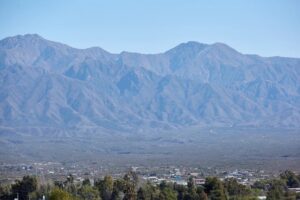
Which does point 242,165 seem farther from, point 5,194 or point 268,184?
point 5,194

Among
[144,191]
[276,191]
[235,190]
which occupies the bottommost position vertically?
[276,191]

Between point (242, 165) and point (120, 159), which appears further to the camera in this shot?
point (120, 159)

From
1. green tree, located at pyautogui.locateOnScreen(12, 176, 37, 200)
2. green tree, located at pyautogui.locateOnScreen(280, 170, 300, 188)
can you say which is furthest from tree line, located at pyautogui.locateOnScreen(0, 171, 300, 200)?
green tree, located at pyautogui.locateOnScreen(280, 170, 300, 188)

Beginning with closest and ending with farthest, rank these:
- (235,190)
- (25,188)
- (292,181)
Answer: (235,190) < (25,188) < (292,181)

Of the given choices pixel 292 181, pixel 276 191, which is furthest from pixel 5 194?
pixel 292 181

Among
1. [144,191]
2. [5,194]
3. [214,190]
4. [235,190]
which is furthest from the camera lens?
[5,194]

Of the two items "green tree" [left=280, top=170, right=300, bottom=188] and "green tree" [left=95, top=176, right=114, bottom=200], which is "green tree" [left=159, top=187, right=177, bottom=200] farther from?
"green tree" [left=280, top=170, right=300, bottom=188]

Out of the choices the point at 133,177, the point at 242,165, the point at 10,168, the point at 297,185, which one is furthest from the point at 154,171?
the point at 297,185

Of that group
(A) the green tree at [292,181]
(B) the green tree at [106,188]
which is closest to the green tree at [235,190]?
(B) the green tree at [106,188]

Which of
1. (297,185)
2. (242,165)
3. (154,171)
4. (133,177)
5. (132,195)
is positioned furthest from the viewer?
(242,165)

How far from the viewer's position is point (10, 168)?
150 metres

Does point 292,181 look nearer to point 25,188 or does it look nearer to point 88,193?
point 88,193

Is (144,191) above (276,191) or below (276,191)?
above

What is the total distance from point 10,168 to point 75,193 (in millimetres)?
75091
